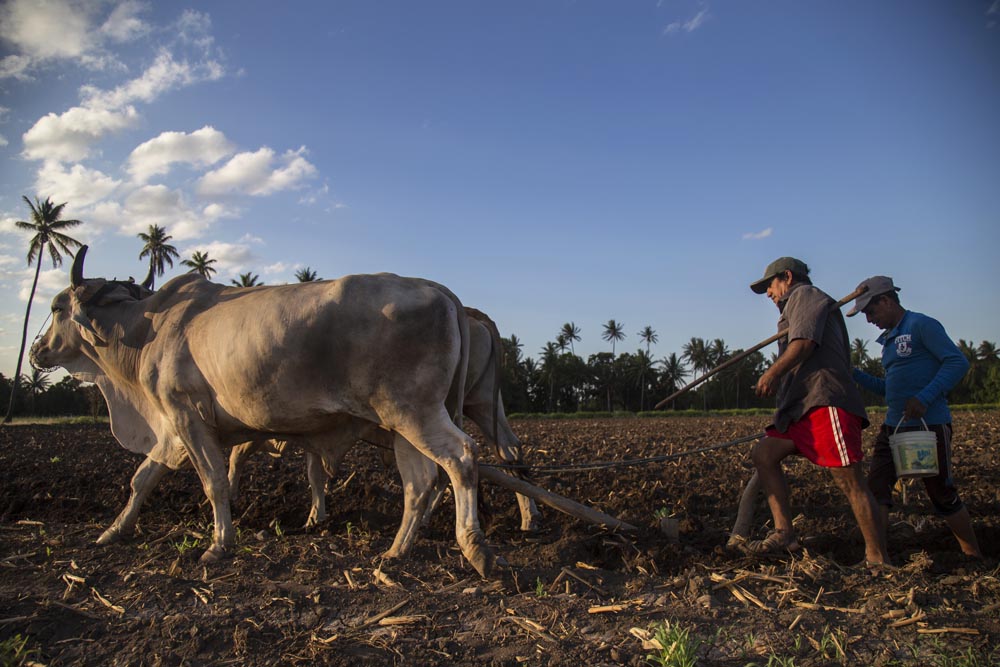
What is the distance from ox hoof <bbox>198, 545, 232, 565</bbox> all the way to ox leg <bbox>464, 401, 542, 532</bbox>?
8.39ft

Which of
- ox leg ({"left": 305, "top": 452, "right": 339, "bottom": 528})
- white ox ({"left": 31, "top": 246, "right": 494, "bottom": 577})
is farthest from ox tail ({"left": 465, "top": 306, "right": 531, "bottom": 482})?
ox leg ({"left": 305, "top": 452, "right": 339, "bottom": 528})

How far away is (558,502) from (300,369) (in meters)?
2.17

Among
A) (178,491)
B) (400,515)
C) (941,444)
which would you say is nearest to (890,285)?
(941,444)

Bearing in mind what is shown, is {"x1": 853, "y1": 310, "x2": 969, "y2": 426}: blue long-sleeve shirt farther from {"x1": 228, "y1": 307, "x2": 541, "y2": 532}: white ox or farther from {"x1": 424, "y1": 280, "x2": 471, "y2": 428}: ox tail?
{"x1": 228, "y1": 307, "x2": 541, "y2": 532}: white ox

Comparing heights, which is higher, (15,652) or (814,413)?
(814,413)

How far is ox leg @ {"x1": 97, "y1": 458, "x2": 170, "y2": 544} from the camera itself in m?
5.61

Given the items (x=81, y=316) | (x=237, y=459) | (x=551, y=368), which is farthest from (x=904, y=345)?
(x=551, y=368)

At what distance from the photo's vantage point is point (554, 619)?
11.6 feet

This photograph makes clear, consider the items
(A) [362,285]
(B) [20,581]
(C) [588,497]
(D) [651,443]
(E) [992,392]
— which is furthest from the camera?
(E) [992,392]

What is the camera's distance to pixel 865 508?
13.8 feet

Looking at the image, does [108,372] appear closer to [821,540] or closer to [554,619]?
[554,619]

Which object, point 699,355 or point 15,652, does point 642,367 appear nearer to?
point 699,355

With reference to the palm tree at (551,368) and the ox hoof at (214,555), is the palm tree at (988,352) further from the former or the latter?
the ox hoof at (214,555)

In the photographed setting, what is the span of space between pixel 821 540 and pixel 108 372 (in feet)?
20.9
